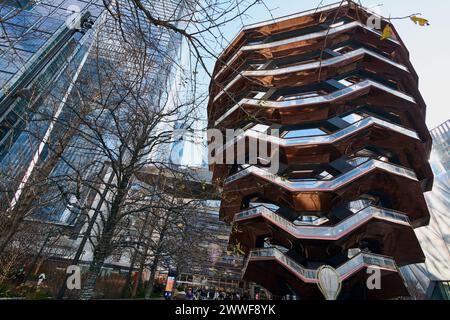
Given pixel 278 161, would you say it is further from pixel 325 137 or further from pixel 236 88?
pixel 236 88

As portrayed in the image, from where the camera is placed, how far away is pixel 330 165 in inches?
839

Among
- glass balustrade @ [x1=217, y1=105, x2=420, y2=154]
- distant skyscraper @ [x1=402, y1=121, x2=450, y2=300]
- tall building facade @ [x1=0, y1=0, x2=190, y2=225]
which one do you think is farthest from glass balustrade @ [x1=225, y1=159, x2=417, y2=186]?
tall building facade @ [x1=0, y1=0, x2=190, y2=225]

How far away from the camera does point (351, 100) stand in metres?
22.5

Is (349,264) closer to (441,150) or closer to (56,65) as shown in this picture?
(56,65)

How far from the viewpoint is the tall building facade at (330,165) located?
1741cm

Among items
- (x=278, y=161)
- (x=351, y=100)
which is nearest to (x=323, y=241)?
(x=278, y=161)

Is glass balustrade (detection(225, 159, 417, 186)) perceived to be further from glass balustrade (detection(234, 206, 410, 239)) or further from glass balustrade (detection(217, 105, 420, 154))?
glass balustrade (detection(217, 105, 420, 154))

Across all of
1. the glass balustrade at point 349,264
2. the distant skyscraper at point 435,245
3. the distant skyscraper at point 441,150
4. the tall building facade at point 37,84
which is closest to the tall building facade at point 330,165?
the glass balustrade at point 349,264

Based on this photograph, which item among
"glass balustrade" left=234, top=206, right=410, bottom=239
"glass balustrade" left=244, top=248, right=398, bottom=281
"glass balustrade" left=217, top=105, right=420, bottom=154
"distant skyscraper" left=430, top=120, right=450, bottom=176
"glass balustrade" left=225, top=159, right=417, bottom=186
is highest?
"distant skyscraper" left=430, top=120, right=450, bottom=176

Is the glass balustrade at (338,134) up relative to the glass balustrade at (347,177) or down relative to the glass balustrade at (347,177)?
up

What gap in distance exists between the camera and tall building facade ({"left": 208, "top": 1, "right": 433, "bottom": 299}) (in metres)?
17.4

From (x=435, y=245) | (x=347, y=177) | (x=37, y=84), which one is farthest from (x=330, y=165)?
(x=435, y=245)

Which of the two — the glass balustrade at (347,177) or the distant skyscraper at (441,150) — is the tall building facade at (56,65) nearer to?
the glass balustrade at (347,177)
